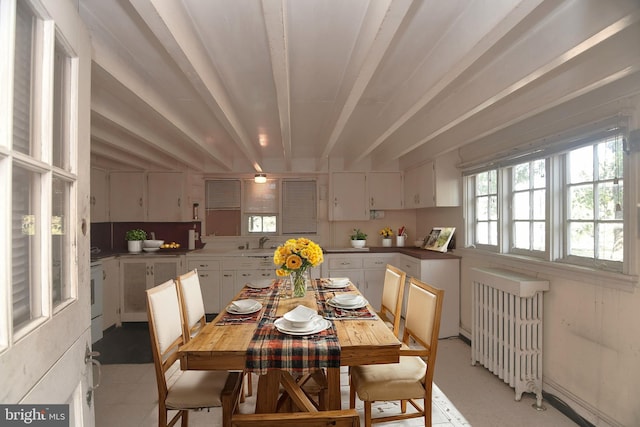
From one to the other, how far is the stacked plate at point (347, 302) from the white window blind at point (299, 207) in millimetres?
3026

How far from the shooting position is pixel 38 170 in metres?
0.81

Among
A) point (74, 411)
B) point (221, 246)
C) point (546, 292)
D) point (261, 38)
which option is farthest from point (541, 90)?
point (221, 246)

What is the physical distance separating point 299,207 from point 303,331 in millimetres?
3755

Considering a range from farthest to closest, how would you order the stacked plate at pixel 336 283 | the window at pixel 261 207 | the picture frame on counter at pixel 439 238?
1. the window at pixel 261 207
2. the picture frame on counter at pixel 439 238
3. the stacked plate at pixel 336 283

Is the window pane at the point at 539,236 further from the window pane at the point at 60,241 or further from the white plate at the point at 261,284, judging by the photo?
the window pane at the point at 60,241

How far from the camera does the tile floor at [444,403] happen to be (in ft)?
7.33

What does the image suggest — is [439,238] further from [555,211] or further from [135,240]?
[135,240]

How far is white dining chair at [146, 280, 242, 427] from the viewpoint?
1.73 metres

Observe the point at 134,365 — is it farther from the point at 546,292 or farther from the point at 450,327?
the point at 546,292

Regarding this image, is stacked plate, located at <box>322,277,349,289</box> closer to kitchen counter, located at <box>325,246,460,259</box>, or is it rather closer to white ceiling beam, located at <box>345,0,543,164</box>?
kitchen counter, located at <box>325,246,460,259</box>

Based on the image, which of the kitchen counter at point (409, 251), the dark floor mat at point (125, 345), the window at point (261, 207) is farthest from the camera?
the window at point (261, 207)

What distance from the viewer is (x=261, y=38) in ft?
5.90

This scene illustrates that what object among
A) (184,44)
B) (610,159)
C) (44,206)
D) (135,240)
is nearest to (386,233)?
(610,159)

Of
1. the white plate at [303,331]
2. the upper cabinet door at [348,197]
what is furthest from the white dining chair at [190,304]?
the upper cabinet door at [348,197]
